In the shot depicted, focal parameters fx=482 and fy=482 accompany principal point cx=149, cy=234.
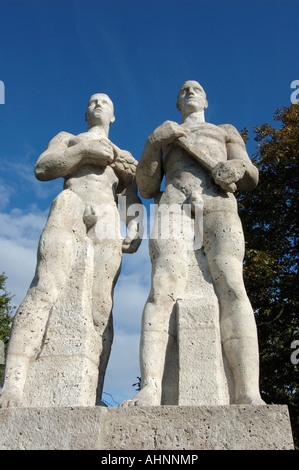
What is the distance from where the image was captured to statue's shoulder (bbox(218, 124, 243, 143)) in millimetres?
6000

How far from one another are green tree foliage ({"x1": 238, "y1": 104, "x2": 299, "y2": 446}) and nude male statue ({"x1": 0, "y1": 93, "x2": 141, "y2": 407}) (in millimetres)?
4142

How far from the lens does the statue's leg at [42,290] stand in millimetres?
4344

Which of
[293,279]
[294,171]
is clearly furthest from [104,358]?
[294,171]

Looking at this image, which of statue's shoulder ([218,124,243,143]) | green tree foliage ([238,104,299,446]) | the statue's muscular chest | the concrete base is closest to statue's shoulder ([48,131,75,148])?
the statue's muscular chest

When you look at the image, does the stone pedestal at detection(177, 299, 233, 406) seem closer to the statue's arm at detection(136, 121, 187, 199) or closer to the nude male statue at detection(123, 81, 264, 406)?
the nude male statue at detection(123, 81, 264, 406)

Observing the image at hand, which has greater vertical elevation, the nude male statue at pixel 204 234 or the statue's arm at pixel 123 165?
the statue's arm at pixel 123 165

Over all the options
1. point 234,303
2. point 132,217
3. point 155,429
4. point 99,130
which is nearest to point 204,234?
point 234,303

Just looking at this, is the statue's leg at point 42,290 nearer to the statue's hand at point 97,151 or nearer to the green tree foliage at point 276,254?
the statue's hand at point 97,151

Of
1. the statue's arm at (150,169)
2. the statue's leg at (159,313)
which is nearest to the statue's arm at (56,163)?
the statue's arm at (150,169)

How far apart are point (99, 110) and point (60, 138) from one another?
0.68m

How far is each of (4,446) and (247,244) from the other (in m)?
7.73

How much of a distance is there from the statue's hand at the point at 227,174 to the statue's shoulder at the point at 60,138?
214cm

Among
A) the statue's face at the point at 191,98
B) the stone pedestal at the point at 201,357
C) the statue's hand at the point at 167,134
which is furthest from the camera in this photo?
the statue's face at the point at 191,98

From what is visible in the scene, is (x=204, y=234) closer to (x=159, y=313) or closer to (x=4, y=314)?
(x=159, y=313)
